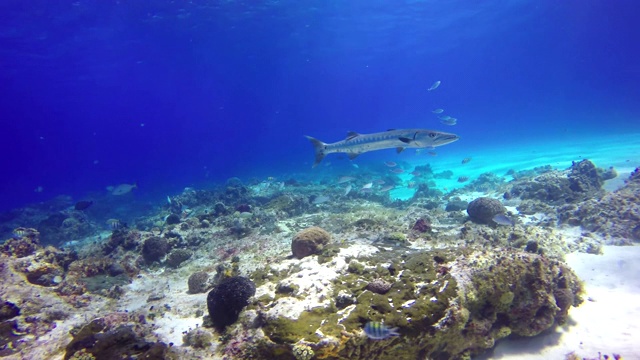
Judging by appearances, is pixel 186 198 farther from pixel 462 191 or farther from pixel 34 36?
pixel 34 36

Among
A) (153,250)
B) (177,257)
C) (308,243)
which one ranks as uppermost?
(153,250)

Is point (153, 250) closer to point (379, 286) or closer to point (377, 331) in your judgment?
point (379, 286)

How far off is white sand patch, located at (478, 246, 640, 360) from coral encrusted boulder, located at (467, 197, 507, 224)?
10.2 ft

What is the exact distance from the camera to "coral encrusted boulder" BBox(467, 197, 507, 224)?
31.7 ft

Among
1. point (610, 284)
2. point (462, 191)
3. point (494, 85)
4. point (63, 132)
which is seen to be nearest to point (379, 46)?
point (462, 191)

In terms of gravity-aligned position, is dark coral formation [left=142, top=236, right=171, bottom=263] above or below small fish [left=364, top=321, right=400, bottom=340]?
above

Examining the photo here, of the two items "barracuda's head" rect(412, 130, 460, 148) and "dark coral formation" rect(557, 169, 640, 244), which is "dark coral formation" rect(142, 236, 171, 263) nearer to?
"barracuda's head" rect(412, 130, 460, 148)

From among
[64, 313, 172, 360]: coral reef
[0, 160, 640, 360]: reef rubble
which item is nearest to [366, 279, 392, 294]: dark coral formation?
[0, 160, 640, 360]: reef rubble

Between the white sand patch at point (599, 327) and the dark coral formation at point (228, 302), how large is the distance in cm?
412

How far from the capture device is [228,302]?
484 cm

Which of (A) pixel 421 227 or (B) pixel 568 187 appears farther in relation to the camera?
(B) pixel 568 187

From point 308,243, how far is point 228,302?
2459 millimetres

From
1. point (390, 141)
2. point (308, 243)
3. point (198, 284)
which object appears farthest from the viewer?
point (390, 141)

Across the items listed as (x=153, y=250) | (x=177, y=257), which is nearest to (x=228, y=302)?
(x=177, y=257)
